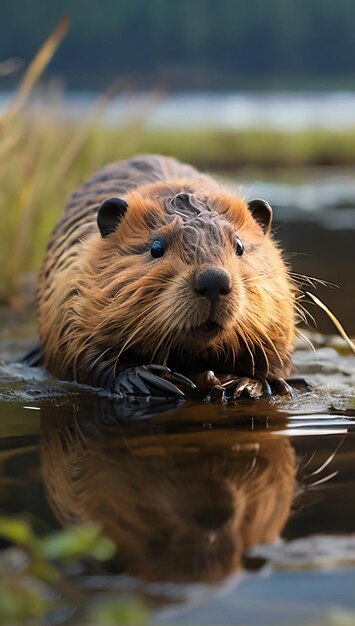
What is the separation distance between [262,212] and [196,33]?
27.7m

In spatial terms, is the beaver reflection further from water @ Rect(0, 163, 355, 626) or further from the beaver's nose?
the beaver's nose

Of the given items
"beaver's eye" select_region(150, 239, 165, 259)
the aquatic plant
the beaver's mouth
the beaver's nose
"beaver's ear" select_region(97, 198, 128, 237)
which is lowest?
the aquatic plant

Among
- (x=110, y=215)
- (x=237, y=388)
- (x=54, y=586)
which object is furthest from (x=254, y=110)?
(x=54, y=586)

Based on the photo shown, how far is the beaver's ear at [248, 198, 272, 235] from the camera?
4.58 m

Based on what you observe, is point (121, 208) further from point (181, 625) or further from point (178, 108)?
point (178, 108)

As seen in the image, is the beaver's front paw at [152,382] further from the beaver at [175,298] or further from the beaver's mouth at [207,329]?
the beaver's mouth at [207,329]

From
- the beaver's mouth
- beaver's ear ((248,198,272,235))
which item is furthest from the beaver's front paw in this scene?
beaver's ear ((248,198,272,235))

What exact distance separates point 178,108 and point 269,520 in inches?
1324

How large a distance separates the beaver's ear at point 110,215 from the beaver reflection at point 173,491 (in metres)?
0.87

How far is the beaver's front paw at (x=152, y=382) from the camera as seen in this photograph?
14.0 feet

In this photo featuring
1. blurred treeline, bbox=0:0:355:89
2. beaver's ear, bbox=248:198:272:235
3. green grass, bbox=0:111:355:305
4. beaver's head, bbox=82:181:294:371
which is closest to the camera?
beaver's head, bbox=82:181:294:371

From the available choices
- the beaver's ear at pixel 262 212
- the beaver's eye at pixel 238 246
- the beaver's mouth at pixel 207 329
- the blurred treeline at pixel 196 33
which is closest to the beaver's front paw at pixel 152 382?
the beaver's mouth at pixel 207 329

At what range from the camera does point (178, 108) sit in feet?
117

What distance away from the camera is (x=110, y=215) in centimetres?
453
